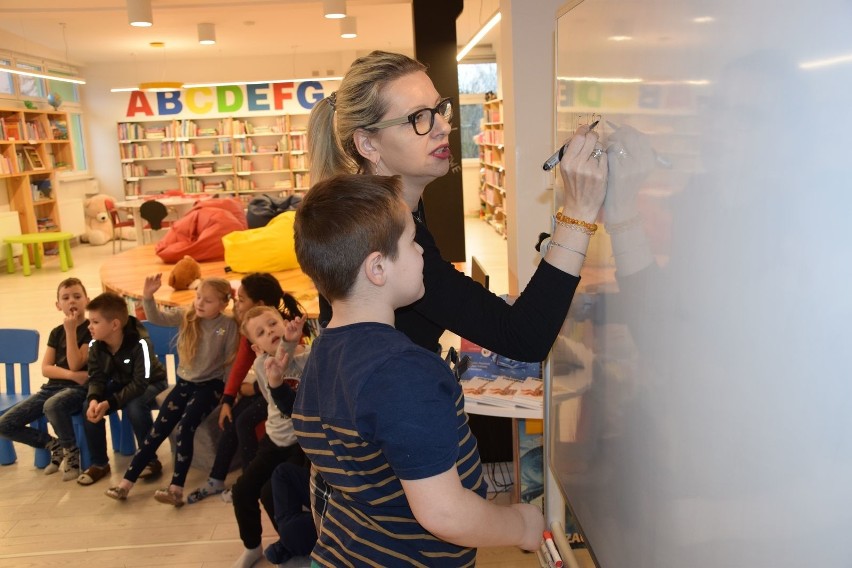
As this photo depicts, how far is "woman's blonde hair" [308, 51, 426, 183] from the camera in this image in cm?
147

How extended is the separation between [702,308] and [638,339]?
0.84 feet

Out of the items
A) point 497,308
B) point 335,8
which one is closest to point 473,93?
point 335,8

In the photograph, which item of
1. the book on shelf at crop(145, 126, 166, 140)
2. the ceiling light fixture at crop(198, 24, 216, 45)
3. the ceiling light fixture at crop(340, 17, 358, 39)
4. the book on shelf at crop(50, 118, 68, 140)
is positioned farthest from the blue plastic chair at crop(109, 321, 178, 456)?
the book on shelf at crop(145, 126, 166, 140)

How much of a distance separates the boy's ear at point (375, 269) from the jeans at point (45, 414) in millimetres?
3319

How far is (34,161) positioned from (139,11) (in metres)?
5.55

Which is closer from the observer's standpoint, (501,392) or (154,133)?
(501,392)

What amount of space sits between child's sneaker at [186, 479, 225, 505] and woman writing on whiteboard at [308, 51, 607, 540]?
2.24 m

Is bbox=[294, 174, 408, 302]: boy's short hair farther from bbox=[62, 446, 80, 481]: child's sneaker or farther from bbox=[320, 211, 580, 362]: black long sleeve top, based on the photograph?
bbox=[62, 446, 80, 481]: child's sneaker

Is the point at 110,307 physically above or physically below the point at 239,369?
above

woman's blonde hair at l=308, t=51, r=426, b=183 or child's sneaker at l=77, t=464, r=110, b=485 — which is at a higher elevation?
woman's blonde hair at l=308, t=51, r=426, b=183

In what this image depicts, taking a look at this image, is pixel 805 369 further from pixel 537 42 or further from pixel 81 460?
pixel 81 460

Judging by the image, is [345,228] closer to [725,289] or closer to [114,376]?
[725,289]

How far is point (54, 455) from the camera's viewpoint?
3.99 m

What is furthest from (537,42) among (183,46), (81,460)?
(183,46)
